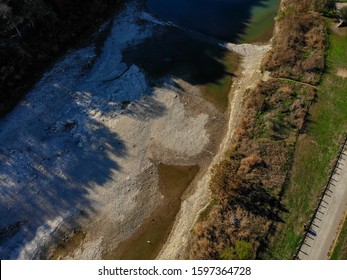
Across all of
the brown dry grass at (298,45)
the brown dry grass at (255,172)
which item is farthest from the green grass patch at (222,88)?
the brown dry grass at (298,45)

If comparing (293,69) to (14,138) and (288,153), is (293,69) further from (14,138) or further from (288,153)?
(14,138)

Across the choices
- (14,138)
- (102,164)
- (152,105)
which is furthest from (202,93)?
(14,138)

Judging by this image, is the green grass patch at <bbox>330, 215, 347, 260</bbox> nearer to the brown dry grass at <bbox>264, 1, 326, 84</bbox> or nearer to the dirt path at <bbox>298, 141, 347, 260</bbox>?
the dirt path at <bbox>298, 141, 347, 260</bbox>

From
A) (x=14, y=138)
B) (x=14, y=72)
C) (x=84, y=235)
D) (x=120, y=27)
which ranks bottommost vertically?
(x=84, y=235)

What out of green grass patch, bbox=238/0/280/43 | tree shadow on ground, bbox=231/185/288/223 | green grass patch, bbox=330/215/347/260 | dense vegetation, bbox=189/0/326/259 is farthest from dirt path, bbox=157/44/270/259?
green grass patch, bbox=330/215/347/260

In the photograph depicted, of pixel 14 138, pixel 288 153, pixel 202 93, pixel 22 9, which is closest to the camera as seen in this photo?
pixel 288 153

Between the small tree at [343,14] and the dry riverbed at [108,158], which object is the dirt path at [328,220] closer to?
the dry riverbed at [108,158]
